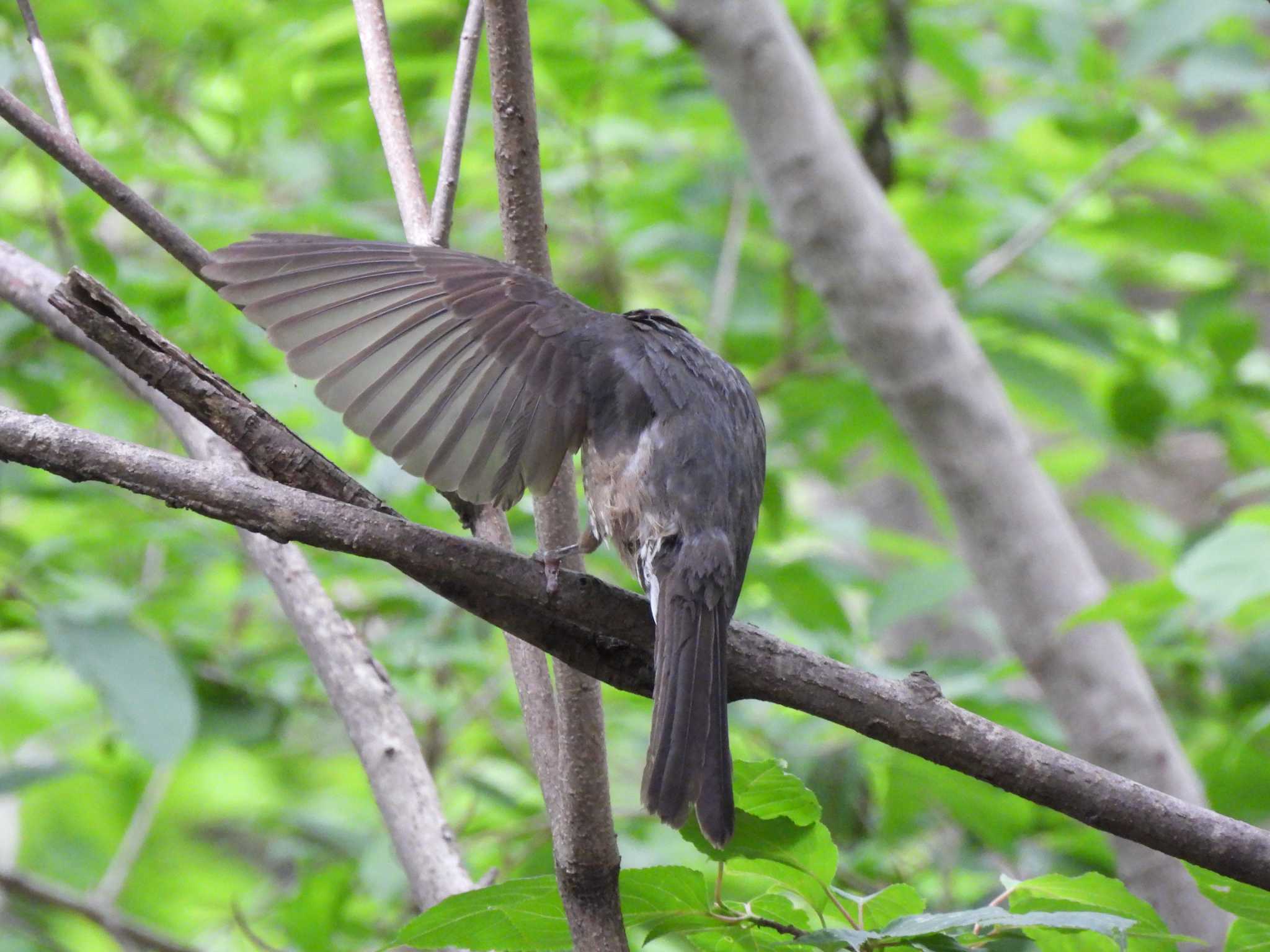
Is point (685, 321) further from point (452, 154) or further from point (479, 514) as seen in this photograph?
point (479, 514)

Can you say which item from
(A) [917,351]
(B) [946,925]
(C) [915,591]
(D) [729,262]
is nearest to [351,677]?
(B) [946,925]

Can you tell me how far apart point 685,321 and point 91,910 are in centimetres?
231

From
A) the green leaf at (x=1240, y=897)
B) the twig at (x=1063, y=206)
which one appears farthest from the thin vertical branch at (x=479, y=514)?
the twig at (x=1063, y=206)

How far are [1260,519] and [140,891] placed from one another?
4721 mm

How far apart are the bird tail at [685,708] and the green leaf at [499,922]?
17cm

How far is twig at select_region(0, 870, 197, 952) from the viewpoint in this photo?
262 centimetres

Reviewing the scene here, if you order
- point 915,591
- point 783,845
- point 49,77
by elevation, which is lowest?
point 783,845

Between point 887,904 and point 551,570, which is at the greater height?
point 551,570

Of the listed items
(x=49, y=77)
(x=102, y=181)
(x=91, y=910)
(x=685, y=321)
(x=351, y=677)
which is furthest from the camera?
(x=685, y=321)

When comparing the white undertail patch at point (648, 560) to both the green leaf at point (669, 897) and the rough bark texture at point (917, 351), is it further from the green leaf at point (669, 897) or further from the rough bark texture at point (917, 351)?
the rough bark texture at point (917, 351)

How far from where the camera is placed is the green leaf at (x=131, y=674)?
2439mm

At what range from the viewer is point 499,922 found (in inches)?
50.8

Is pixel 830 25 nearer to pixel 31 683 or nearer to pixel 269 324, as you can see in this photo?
pixel 269 324

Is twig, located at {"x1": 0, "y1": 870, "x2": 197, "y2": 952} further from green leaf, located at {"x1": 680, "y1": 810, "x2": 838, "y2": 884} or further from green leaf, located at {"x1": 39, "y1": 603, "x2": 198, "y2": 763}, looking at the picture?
green leaf, located at {"x1": 680, "y1": 810, "x2": 838, "y2": 884}
